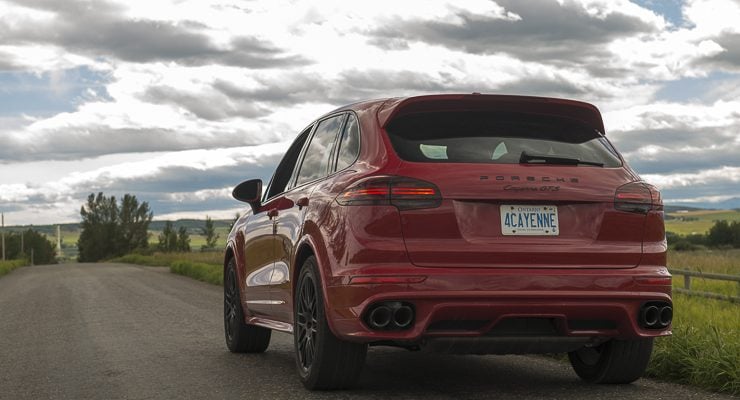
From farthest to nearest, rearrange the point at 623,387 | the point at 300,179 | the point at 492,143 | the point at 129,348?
1. the point at 129,348
2. the point at 300,179
3. the point at 623,387
4. the point at 492,143

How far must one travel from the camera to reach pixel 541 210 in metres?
5.34

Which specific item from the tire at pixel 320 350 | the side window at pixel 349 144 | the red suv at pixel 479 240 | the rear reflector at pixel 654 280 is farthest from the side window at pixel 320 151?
the rear reflector at pixel 654 280

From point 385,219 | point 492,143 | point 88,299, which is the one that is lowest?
point 88,299

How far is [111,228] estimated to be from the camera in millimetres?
138625

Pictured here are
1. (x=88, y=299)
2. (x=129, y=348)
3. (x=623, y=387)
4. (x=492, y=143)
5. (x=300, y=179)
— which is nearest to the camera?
(x=492, y=143)

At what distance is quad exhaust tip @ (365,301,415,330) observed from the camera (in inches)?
204

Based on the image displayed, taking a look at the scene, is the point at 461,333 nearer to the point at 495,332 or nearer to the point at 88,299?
the point at 495,332

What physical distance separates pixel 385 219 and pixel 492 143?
868mm

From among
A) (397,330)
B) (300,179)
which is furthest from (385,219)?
(300,179)

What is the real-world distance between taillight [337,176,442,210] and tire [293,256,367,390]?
2.37 feet

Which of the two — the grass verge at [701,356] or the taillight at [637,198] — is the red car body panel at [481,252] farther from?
the grass verge at [701,356]

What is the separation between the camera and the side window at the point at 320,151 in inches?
254

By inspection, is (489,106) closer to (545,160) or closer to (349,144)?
(545,160)

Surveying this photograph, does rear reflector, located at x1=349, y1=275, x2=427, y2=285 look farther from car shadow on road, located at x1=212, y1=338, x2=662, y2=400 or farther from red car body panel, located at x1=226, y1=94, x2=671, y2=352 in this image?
car shadow on road, located at x1=212, y1=338, x2=662, y2=400
